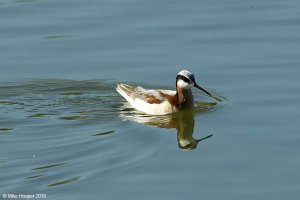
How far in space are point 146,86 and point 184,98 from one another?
3.58ft

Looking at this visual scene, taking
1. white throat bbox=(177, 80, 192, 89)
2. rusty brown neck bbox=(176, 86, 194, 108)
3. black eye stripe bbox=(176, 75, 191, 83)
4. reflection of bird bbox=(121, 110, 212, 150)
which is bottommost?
reflection of bird bbox=(121, 110, 212, 150)

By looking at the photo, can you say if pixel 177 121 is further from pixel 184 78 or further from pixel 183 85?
pixel 184 78

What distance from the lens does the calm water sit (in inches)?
602

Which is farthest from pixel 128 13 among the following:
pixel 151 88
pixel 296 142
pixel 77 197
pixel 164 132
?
pixel 77 197

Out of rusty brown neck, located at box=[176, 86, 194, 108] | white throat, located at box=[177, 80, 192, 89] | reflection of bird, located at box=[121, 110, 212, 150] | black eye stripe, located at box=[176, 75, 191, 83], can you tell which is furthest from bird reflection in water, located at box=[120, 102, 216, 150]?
black eye stripe, located at box=[176, 75, 191, 83]

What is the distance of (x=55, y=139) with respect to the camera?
17250 millimetres

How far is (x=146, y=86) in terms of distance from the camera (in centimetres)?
2031

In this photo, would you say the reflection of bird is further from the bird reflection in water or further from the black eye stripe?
the black eye stripe

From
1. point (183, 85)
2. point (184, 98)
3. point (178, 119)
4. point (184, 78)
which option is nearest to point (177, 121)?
point (178, 119)

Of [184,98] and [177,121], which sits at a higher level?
[184,98]

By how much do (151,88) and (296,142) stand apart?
434cm

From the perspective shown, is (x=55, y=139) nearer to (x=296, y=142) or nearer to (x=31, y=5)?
(x=296, y=142)

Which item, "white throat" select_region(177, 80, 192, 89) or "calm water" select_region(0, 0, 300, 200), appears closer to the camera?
"calm water" select_region(0, 0, 300, 200)

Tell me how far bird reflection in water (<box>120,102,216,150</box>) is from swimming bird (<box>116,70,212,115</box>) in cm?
A: 14
